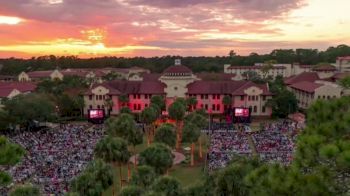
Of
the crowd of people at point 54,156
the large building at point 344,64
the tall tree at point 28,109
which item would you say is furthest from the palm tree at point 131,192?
the large building at point 344,64

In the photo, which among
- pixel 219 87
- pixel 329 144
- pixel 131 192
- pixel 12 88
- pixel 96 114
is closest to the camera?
pixel 329 144

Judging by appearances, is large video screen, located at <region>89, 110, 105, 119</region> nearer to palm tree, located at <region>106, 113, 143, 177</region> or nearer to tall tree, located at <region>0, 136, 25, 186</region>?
palm tree, located at <region>106, 113, 143, 177</region>

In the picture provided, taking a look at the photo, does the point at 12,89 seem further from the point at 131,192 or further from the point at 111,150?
the point at 131,192

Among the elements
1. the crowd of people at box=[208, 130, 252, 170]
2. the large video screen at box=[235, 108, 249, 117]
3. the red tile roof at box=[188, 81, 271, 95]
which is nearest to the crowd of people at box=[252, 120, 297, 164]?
the crowd of people at box=[208, 130, 252, 170]

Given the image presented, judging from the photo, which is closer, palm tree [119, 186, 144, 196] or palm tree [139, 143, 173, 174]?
palm tree [119, 186, 144, 196]

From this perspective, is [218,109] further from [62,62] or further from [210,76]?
[62,62]

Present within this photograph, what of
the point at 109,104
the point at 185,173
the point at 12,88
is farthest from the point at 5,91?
the point at 185,173
